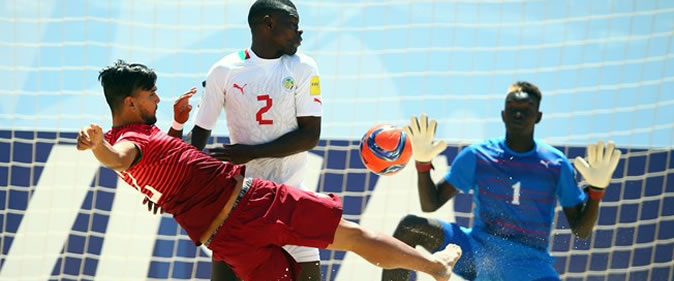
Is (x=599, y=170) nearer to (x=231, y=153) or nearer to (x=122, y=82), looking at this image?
(x=231, y=153)

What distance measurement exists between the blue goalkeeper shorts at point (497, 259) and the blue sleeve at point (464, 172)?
1.06ft

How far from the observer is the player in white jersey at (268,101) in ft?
15.8

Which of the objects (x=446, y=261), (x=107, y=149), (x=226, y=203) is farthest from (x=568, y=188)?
(x=107, y=149)

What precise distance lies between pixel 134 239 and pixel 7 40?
5.98 feet

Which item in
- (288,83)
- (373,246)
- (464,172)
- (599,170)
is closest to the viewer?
(373,246)

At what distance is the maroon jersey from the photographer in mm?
4250

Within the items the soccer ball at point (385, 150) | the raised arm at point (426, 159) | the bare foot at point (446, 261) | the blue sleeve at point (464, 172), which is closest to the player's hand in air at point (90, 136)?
the bare foot at point (446, 261)

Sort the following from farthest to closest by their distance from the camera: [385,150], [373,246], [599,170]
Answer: [599,170]
[385,150]
[373,246]

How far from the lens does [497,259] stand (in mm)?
5809

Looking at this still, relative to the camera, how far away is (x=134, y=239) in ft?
26.2

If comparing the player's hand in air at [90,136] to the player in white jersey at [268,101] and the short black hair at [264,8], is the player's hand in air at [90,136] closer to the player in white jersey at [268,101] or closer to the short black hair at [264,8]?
the player in white jersey at [268,101]

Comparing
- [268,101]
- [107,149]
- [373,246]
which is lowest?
[373,246]

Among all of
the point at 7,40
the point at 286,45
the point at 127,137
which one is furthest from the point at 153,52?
the point at 127,137

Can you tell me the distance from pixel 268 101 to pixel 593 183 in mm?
2171
